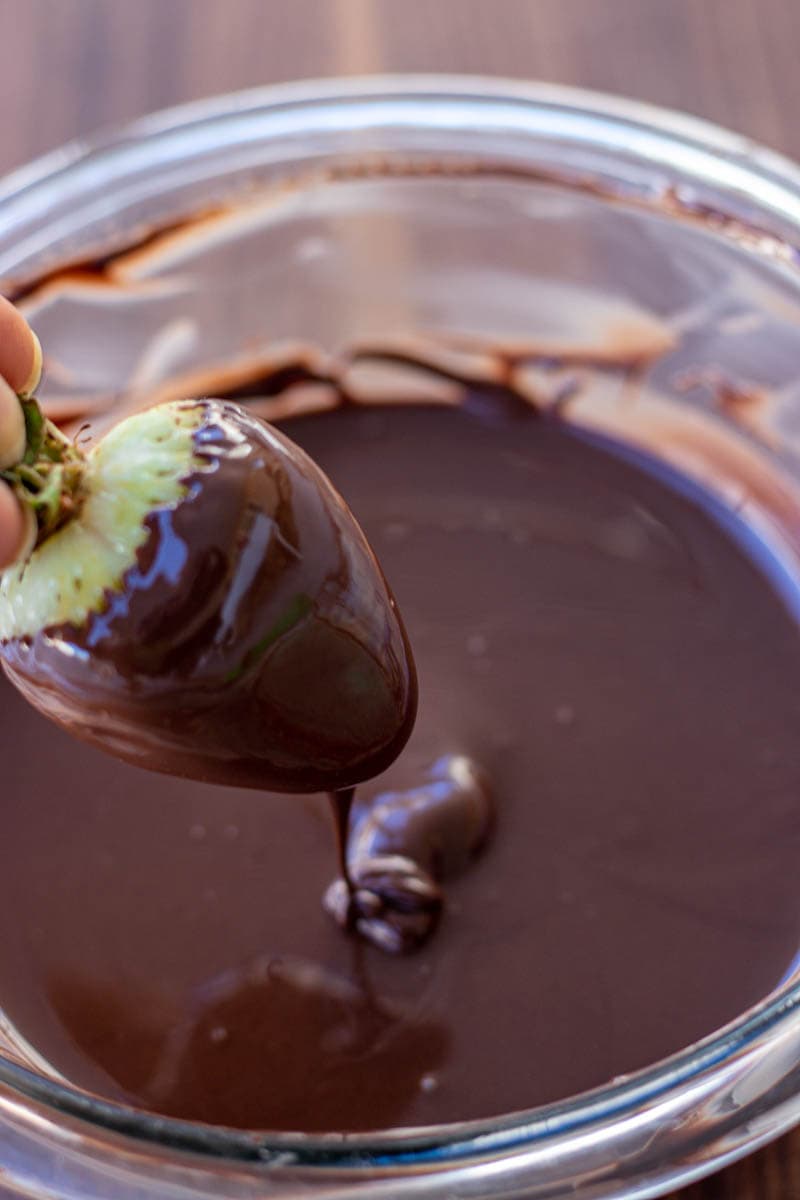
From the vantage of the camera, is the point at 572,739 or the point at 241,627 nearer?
the point at 241,627

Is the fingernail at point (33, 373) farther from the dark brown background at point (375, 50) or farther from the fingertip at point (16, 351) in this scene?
the dark brown background at point (375, 50)

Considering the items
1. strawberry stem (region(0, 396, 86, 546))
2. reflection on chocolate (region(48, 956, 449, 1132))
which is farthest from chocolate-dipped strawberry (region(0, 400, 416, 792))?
reflection on chocolate (region(48, 956, 449, 1132))

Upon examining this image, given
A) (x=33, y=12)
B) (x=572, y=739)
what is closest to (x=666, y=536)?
(x=572, y=739)

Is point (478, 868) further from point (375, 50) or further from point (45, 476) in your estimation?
point (375, 50)

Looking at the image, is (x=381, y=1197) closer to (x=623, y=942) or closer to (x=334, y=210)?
(x=623, y=942)

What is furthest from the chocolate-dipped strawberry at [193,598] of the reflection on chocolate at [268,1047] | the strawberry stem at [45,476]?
the reflection on chocolate at [268,1047]

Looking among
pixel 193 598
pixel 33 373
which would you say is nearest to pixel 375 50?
pixel 33 373

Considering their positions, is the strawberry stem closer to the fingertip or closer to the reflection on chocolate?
the fingertip
